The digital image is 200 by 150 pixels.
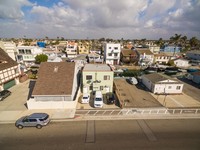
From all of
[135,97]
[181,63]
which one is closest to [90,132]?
[135,97]

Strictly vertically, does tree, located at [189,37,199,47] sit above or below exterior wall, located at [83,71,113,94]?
above

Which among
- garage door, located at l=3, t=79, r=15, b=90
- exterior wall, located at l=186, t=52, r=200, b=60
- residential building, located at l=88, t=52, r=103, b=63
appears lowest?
garage door, located at l=3, t=79, r=15, b=90

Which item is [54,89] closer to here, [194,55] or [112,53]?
[112,53]

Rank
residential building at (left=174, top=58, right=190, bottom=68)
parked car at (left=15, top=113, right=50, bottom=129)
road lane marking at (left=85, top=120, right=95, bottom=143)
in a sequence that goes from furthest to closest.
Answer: residential building at (left=174, top=58, right=190, bottom=68)
parked car at (left=15, top=113, right=50, bottom=129)
road lane marking at (left=85, top=120, right=95, bottom=143)

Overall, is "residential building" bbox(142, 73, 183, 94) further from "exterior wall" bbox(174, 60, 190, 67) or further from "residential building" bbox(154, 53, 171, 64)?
"residential building" bbox(154, 53, 171, 64)

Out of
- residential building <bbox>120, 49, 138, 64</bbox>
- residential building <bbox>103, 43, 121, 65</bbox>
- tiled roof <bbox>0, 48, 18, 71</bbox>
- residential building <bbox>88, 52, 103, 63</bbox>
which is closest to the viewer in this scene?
tiled roof <bbox>0, 48, 18, 71</bbox>

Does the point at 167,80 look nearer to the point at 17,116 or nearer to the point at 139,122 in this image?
the point at 139,122

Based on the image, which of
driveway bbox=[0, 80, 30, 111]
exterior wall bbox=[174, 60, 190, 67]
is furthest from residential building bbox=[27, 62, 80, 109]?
exterior wall bbox=[174, 60, 190, 67]

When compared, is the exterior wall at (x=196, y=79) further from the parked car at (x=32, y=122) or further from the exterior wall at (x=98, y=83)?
the parked car at (x=32, y=122)
